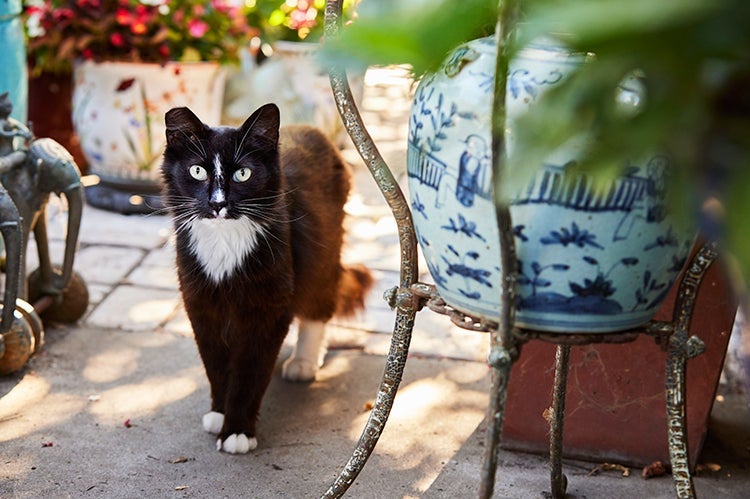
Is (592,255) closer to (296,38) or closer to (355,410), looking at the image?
(355,410)

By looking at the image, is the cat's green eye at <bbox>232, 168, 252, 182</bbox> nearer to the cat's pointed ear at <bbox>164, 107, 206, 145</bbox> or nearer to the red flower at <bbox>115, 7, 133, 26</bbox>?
the cat's pointed ear at <bbox>164, 107, 206, 145</bbox>

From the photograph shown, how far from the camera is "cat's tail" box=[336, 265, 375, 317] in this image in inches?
109

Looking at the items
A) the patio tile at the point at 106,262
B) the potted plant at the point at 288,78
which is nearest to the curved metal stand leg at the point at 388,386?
the patio tile at the point at 106,262

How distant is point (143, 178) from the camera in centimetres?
431

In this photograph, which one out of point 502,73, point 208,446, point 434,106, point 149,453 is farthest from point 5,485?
point 502,73

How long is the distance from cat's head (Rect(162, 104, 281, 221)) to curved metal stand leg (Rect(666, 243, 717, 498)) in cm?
98

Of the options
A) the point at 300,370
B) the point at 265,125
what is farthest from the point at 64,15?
the point at 265,125

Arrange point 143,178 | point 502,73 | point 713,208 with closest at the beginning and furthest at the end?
point 713,208
point 502,73
point 143,178

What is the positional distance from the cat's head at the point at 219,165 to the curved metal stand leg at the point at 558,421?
2.53ft

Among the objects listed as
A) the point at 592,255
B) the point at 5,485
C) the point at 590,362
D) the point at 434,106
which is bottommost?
the point at 5,485

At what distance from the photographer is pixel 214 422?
7.65ft

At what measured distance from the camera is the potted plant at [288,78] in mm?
4789

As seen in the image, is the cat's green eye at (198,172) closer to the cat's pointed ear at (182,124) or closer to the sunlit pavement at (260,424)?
the cat's pointed ear at (182,124)

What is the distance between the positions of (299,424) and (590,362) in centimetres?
79
